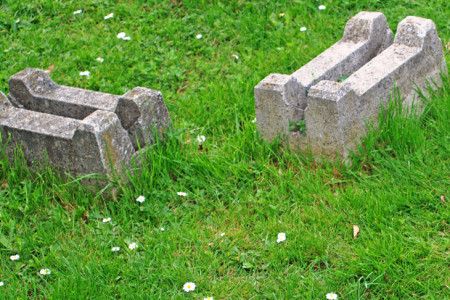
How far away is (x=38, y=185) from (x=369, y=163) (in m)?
2.34

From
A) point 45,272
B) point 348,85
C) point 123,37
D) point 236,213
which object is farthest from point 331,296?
point 123,37

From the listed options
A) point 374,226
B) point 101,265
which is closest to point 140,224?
point 101,265

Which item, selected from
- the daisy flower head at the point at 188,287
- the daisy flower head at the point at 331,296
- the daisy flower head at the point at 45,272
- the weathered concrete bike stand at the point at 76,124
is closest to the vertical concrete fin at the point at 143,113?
the weathered concrete bike stand at the point at 76,124

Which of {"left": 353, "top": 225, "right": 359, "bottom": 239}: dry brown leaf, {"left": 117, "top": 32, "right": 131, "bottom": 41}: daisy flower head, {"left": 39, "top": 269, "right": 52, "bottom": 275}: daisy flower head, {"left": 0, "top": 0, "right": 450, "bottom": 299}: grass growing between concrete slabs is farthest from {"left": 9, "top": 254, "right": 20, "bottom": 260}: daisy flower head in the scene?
{"left": 117, "top": 32, "right": 131, "bottom": 41}: daisy flower head

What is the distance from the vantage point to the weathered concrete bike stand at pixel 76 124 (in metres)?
3.65

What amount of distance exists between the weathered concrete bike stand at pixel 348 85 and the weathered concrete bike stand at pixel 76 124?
835 mm

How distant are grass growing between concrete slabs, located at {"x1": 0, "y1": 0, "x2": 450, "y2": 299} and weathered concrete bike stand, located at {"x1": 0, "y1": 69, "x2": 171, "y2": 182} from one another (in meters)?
0.15

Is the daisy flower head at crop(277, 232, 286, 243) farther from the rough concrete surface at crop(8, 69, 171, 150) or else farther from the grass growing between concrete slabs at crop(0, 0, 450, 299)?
the rough concrete surface at crop(8, 69, 171, 150)

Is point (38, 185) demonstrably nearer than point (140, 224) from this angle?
No

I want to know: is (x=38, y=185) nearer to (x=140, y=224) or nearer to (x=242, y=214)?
(x=140, y=224)

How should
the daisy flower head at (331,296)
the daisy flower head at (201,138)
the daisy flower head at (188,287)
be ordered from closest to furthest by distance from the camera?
the daisy flower head at (331,296), the daisy flower head at (188,287), the daisy flower head at (201,138)

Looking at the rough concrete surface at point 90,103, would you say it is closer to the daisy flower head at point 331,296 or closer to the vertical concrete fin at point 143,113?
the vertical concrete fin at point 143,113

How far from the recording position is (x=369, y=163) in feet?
12.6

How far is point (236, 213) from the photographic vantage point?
367cm
